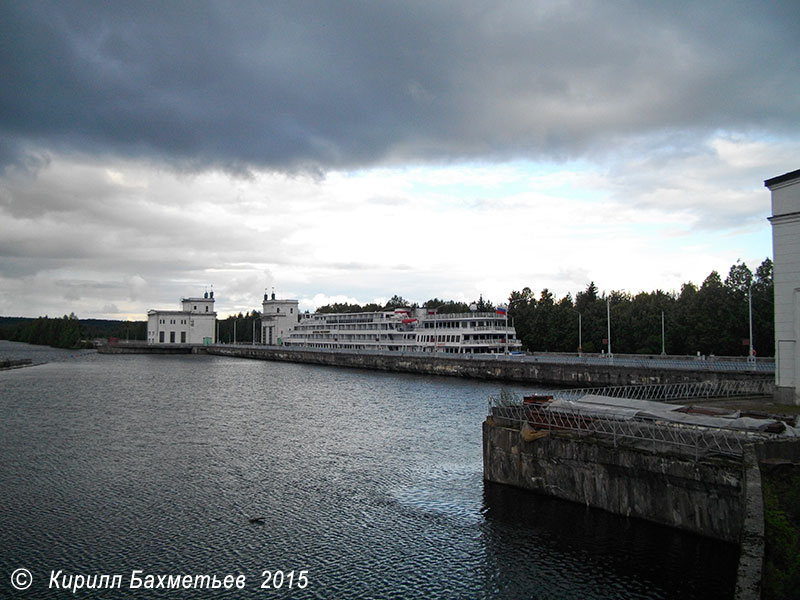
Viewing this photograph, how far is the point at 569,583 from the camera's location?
1789 cm

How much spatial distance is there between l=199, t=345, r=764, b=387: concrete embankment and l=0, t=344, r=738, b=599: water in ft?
78.9

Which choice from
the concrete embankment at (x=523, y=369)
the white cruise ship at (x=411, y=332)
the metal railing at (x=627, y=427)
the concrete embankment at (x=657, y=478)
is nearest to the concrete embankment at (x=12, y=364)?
the concrete embankment at (x=523, y=369)

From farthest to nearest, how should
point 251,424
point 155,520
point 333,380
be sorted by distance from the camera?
point 333,380 → point 251,424 → point 155,520

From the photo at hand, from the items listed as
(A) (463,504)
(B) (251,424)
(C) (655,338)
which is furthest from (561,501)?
(C) (655,338)

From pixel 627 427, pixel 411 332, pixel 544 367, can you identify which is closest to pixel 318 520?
pixel 627 427

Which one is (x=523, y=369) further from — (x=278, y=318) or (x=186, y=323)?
(x=186, y=323)

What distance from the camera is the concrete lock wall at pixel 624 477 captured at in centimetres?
1828

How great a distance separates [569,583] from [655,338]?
254ft

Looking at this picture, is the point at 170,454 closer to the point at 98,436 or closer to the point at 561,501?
the point at 98,436

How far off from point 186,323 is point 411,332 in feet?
316

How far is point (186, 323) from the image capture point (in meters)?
184

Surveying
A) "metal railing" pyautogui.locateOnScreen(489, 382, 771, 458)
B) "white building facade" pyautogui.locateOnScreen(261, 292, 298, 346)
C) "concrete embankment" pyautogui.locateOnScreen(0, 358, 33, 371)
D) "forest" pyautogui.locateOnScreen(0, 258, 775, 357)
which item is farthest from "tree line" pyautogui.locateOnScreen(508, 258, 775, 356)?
"concrete embankment" pyautogui.locateOnScreen(0, 358, 33, 371)

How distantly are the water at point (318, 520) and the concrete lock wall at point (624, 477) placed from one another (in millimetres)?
569

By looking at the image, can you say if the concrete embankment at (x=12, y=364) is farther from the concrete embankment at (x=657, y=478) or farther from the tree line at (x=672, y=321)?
the concrete embankment at (x=657, y=478)
